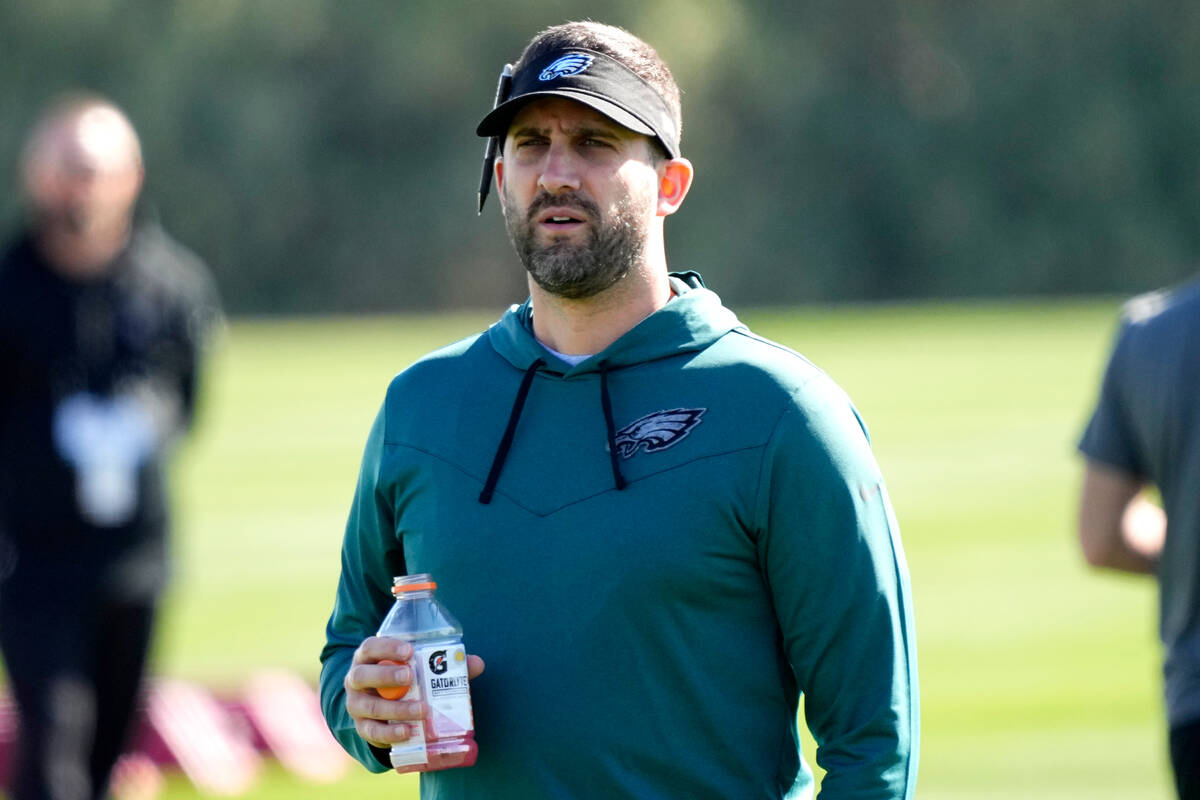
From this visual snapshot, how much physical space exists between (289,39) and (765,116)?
44.5 feet

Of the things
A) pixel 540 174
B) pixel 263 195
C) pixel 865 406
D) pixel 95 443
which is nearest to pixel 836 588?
pixel 540 174

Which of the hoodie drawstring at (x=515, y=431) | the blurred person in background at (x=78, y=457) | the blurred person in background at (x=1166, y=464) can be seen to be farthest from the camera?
the blurred person in background at (x=78, y=457)

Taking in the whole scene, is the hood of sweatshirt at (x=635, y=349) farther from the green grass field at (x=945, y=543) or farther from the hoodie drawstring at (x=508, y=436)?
the green grass field at (x=945, y=543)

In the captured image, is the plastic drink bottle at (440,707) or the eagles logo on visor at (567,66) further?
the eagles logo on visor at (567,66)

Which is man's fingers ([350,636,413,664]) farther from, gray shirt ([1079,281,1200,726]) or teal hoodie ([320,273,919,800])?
gray shirt ([1079,281,1200,726])

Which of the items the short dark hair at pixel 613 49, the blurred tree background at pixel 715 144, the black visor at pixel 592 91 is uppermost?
the blurred tree background at pixel 715 144

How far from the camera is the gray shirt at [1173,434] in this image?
4.21 m

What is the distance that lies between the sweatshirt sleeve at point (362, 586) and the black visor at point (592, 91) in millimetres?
637

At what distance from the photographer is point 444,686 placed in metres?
3.26

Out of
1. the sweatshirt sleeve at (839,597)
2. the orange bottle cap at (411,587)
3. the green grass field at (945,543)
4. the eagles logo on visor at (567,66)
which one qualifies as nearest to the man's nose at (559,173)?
the eagles logo on visor at (567,66)

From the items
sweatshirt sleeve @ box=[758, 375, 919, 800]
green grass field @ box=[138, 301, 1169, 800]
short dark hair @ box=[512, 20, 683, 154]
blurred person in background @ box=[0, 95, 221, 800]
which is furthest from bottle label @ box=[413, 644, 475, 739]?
green grass field @ box=[138, 301, 1169, 800]

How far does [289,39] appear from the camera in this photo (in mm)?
53688

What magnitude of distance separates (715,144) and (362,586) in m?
52.5

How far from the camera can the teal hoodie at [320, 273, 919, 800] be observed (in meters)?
3.26
